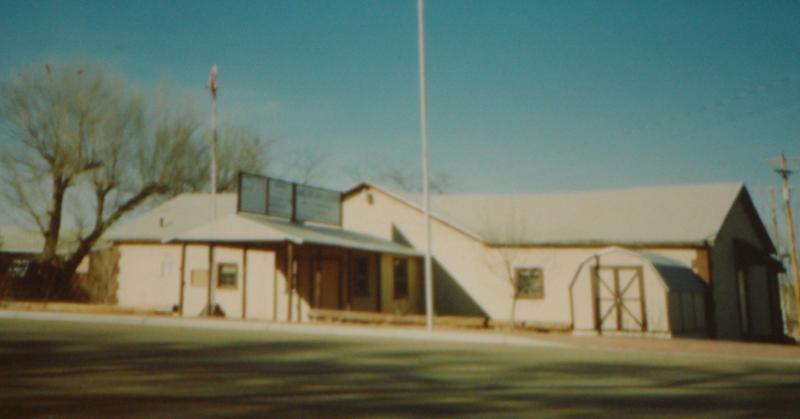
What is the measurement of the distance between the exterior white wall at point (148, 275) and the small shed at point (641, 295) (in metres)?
17.0

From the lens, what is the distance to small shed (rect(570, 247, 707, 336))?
66.9 ft

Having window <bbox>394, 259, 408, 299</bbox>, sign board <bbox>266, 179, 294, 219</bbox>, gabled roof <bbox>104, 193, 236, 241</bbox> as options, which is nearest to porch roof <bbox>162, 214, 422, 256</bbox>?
sign board <bbox>266, 179, 294, 219</bbox>

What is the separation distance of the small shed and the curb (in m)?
5.26

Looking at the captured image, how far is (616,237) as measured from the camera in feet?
80.2

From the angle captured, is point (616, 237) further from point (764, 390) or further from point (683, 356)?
point (764, 390)

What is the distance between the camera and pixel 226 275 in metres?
26.2

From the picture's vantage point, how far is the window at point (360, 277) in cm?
2550

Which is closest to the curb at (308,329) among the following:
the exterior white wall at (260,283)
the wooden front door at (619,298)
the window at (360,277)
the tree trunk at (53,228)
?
the exterior white wall at (260,283)

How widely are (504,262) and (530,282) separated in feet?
4.30

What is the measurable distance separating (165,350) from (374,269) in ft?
46.6

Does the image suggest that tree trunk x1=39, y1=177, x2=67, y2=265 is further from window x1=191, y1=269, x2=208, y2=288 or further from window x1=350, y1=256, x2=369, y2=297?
window x1=350, y1=256, x2=369, y2=297

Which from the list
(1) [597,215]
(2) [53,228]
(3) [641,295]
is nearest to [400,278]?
(1) [597,215]

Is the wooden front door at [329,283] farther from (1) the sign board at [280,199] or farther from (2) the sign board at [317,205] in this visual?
(1) the sign board at [280,199]

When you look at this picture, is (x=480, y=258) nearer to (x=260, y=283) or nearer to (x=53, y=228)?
(x=260, y=283)
